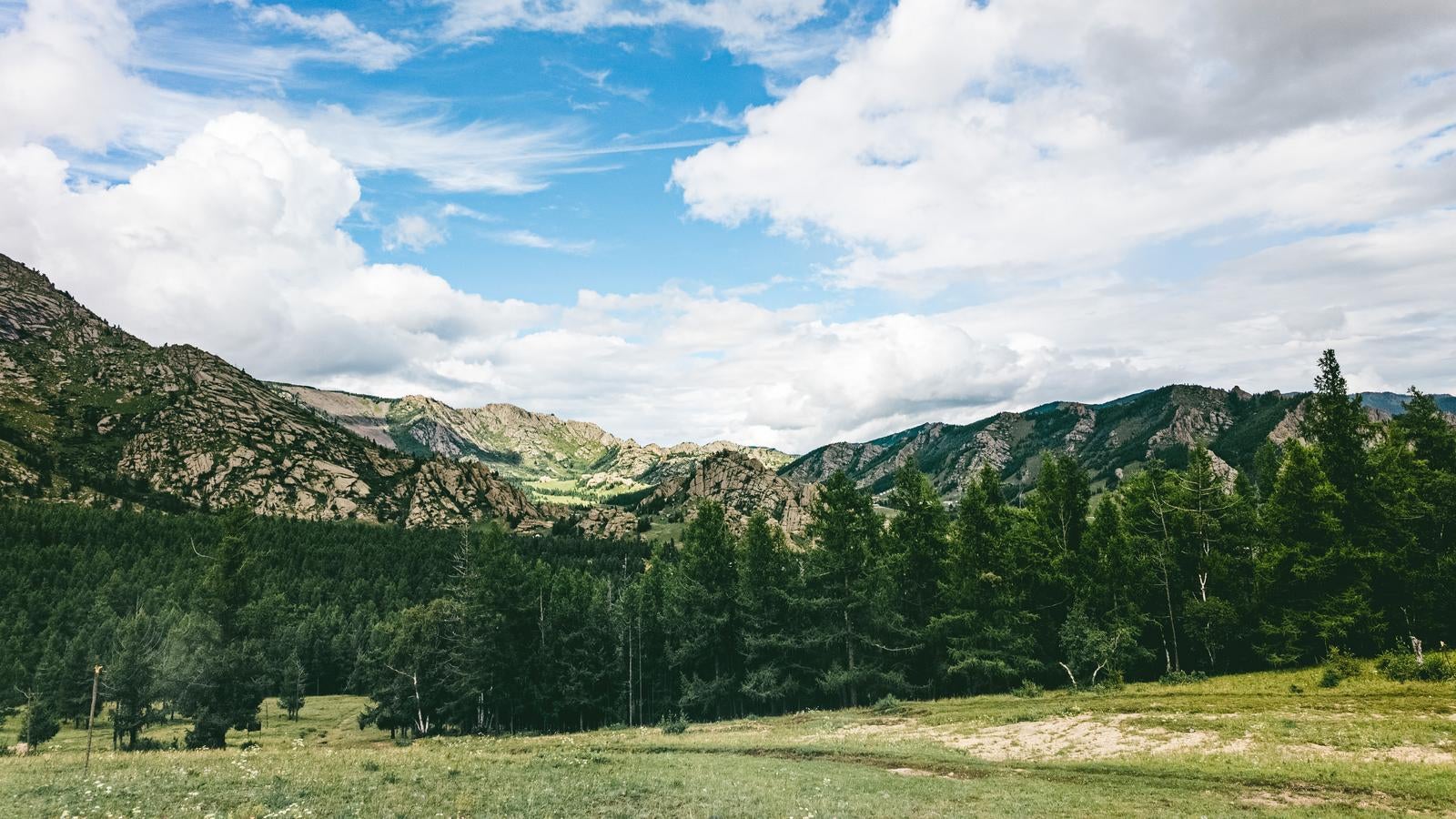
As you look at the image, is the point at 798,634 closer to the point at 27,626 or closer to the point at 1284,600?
the point at 1284,600

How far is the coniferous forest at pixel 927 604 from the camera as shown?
49.2m

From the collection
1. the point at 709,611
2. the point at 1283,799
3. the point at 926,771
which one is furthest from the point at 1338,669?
the point at 709,611

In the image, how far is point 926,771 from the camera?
3048 cm

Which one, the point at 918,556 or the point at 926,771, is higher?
the point at 918,556

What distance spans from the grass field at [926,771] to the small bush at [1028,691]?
25.5 ft

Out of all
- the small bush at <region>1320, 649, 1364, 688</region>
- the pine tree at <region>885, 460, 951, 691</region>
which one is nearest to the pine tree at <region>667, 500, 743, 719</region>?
the pine tree at <region>885, 460, 951, 691</region>

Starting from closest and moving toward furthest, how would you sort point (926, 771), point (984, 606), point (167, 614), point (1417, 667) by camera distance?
point (926, 771) → point (1417, 667) → point (984, 606) → point (167, 614)

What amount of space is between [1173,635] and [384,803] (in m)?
57.3

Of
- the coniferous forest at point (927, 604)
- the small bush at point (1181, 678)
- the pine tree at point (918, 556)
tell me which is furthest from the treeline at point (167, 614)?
the small bush at point (1181, 678)

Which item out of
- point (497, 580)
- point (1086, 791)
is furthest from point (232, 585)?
point (1086, 791)

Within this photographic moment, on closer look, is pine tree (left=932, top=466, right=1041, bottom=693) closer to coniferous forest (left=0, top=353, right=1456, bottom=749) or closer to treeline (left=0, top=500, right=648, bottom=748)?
coniferous forest (left=0, top=353, right=1456, bottom=749)

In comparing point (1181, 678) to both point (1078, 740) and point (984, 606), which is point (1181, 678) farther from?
point (1078, 740)

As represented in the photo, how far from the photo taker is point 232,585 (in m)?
59.1

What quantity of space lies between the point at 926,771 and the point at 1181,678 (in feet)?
105
